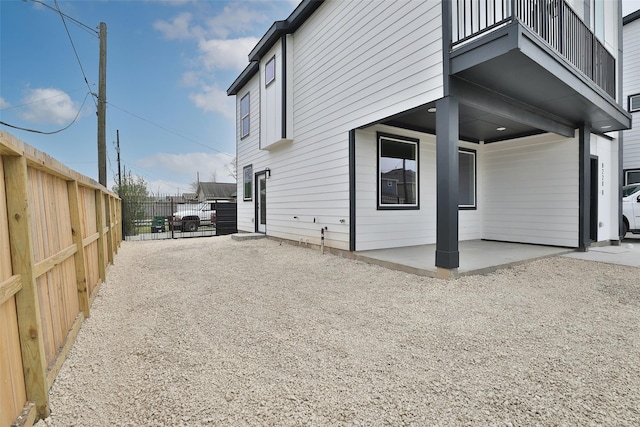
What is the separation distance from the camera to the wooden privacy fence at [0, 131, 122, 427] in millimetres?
1412

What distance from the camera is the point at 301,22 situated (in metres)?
7.35

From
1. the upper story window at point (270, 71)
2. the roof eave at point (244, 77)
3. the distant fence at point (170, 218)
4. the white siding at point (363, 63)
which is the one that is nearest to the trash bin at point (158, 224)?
the distant fence at point (170, 218)

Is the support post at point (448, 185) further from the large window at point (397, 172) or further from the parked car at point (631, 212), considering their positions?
the parked car at point (631, 212)

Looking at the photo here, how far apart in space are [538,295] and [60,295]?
4650 millimetres

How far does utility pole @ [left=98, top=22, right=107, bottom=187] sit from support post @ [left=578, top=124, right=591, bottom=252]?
12130 millimetres

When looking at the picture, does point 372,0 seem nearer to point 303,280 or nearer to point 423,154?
point 423,154

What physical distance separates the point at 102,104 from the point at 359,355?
1066cm

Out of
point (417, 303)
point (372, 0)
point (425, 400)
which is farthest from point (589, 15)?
point (425, 400)

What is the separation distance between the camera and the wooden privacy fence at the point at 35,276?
141cm

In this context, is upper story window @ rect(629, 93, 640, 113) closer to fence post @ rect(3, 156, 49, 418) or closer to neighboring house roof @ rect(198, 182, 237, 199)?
fence post @ rect(3, 156, 49, 418)

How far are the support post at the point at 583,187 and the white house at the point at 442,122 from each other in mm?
26

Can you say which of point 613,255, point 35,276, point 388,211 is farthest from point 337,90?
point 613,255

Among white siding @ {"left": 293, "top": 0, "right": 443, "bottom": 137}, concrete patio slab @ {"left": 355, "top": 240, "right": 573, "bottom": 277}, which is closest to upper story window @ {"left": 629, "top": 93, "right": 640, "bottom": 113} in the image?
concrete patio slab @ {"left": 355, "top": 240, "right": 573, "bottom": 277}

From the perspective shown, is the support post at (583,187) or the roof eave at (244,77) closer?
the support post at (583,187)
